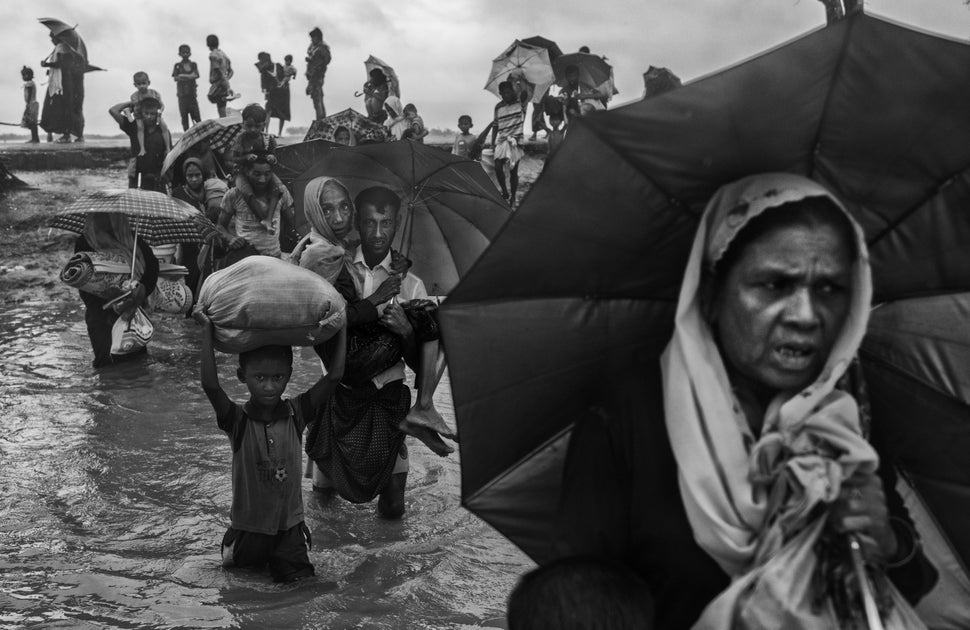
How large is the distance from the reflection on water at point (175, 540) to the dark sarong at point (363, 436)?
293 millimetres

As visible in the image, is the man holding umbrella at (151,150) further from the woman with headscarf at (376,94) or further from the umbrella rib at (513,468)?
the umbrella rib at (513,468)

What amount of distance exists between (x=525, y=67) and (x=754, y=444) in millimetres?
18528

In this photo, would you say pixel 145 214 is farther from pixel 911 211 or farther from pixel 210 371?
pixel 911 211

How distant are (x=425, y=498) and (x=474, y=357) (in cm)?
367

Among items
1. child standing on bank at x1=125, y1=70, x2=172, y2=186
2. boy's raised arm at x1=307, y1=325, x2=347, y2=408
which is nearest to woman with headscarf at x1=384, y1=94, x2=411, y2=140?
child standing on bank at x1=125, y1=70, x2=172, y2=186

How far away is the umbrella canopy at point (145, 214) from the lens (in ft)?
25.7

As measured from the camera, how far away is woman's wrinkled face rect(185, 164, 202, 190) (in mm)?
10133

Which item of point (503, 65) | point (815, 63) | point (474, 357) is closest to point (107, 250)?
point (474, 357)

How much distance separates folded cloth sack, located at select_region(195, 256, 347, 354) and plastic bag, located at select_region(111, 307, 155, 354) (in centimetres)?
510

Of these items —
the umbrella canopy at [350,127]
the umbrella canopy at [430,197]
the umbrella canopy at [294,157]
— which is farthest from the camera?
the umbrella canopy at [350,127]

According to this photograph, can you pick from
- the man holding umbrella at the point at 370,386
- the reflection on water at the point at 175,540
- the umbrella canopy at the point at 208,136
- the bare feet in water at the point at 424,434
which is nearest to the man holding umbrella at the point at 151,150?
the umbrella canopy at the point at 208,136

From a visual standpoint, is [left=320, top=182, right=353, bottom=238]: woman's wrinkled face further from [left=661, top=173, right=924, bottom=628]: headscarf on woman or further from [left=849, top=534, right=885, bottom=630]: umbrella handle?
[left=849, top=534, right=885, bottom=630]: umbrella handle

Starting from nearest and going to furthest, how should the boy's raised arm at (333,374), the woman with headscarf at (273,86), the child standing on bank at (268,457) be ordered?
the child standing on bank at (268,457) < the boy's raised arm at (333,374) < the woman with headscarf at (273,86)

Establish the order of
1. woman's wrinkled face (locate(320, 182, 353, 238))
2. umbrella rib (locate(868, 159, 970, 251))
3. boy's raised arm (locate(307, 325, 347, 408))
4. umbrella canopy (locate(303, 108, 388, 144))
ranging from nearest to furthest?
umbrella rib (locate(868, 159, 970, 251))
boy's raised arm (locate(307, 325, 347, 408))
woman's wrinkled face (locate(320, 182, 353, 238))
umbrella canopy (locate(303, 108, 388, 144))
